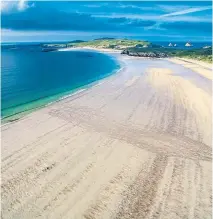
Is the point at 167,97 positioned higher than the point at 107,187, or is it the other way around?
the point at 167,97

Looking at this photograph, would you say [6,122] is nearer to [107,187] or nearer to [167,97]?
[107,187]

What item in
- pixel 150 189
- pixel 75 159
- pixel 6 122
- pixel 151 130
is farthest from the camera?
pixel 6 122

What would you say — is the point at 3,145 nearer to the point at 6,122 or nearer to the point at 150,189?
the point at 6,122

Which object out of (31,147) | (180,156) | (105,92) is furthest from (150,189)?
(105,92)

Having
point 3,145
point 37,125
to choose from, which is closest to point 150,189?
point 3,145

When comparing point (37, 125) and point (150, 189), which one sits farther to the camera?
point (37, 125)

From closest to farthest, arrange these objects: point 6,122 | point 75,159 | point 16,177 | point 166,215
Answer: point 166,215 → point 16,177 → point 75,159 → point 6,122
